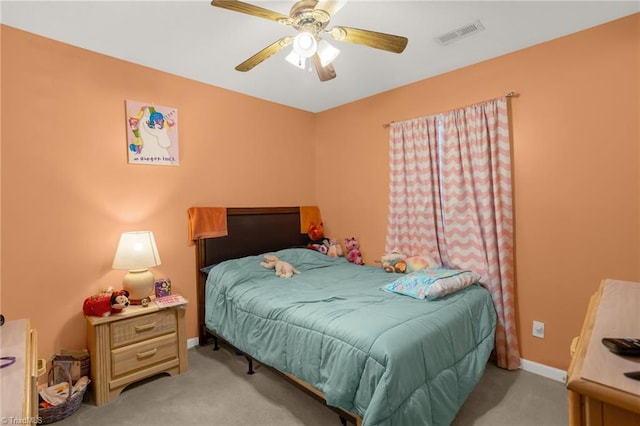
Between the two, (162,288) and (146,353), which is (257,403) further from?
(162,288)

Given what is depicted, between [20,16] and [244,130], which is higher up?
[20,16]

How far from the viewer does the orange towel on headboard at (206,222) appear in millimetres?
3029

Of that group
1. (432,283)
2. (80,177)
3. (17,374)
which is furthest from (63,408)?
(432,283)

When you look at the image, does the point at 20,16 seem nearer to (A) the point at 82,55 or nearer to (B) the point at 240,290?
(A) the point at 82,55

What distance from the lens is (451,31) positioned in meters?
2.29

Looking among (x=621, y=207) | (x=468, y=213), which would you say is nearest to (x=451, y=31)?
(x=468, y=213)

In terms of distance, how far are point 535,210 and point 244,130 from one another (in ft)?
9.31

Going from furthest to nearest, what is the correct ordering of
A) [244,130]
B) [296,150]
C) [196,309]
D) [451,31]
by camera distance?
[296,150] < [244,130] < [196,309] < [451,31]

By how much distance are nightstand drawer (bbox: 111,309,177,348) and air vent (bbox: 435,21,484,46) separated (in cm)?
296

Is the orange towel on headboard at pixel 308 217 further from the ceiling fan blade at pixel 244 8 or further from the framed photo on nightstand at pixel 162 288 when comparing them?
the ceiling fan blade at pixel 244 8

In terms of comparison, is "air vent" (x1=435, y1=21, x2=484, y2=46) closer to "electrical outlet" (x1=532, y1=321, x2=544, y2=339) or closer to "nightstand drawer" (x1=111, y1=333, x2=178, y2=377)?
"electrical outlet" (x1=532, y1=321, x2=544, y2=339)

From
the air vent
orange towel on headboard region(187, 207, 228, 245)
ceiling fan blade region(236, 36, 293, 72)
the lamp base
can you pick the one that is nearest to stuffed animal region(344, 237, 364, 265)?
orange towel on headboard region(187, 207, 228, 245)

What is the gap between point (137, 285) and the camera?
247 cm

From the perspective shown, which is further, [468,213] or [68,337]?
[468,213]
